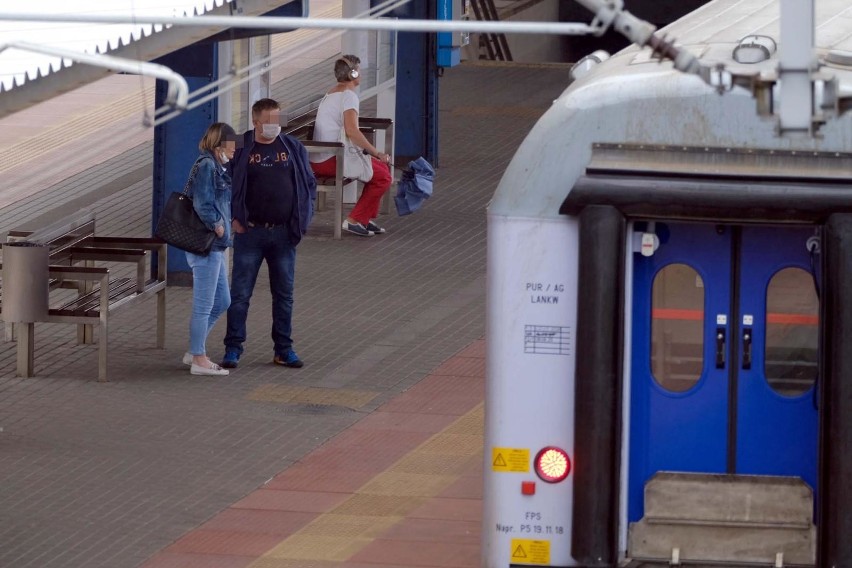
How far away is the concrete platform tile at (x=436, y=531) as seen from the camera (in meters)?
8.57

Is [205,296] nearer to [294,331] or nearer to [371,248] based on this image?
[294,331]

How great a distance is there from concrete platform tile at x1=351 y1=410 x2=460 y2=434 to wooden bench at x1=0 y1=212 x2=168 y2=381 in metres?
2.00

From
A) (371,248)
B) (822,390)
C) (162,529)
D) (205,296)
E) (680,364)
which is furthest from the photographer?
(371,248)

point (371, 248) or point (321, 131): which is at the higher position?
point (321, 131)

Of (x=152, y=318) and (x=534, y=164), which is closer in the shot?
(x=534, y=164)

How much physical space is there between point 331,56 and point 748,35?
17995 mm

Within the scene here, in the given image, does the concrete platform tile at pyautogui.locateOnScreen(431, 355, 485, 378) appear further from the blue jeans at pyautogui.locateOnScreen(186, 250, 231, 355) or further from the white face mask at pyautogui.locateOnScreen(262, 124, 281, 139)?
the white face mask at pyautogui.locateOnScreen(262, 124, 281, 139)

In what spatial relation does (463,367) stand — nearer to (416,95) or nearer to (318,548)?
(318,548)

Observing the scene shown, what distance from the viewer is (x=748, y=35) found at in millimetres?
6703

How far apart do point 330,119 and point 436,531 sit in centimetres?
792

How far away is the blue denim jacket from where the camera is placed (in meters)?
11.2

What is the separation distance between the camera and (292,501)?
916 cm

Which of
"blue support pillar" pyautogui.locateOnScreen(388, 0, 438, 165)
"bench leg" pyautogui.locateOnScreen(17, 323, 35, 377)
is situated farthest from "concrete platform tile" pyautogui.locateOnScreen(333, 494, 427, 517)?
"blue support pillar" pyautogui.locateOnScreen(388, 0, 438, 165)

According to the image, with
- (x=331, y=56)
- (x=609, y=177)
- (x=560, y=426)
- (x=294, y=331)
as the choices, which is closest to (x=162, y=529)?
(x=560, y=426)
